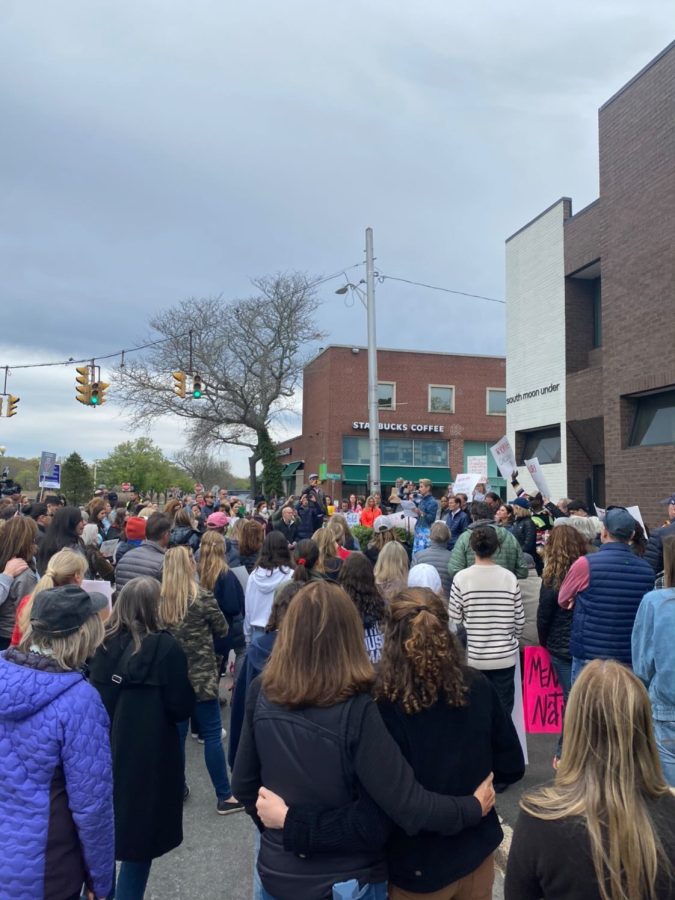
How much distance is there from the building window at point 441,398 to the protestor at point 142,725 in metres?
37.8

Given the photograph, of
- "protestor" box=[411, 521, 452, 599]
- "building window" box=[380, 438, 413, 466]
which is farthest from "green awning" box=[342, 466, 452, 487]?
"protestor" box=[411, 521, 452, 599]

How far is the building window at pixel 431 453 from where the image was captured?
40188mm

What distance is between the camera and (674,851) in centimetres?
167

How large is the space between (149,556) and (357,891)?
13.6ft

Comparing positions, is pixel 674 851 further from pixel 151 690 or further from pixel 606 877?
pixel 151 690

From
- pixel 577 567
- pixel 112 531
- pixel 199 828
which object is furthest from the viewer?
pixel 112 531

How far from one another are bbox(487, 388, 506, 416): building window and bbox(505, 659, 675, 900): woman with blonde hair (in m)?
40.7

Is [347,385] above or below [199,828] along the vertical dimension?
above

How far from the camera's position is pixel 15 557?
501cm

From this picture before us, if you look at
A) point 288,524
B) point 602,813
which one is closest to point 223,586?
point 602,813

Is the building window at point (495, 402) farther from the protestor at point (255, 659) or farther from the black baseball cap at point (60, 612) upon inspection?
the black baseball cap at point (60, 612)

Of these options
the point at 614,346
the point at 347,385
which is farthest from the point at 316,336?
the point at 614,346

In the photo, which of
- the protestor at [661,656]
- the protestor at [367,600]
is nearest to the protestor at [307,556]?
the protestor at [367,600]

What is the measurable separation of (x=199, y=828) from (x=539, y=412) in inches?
698
